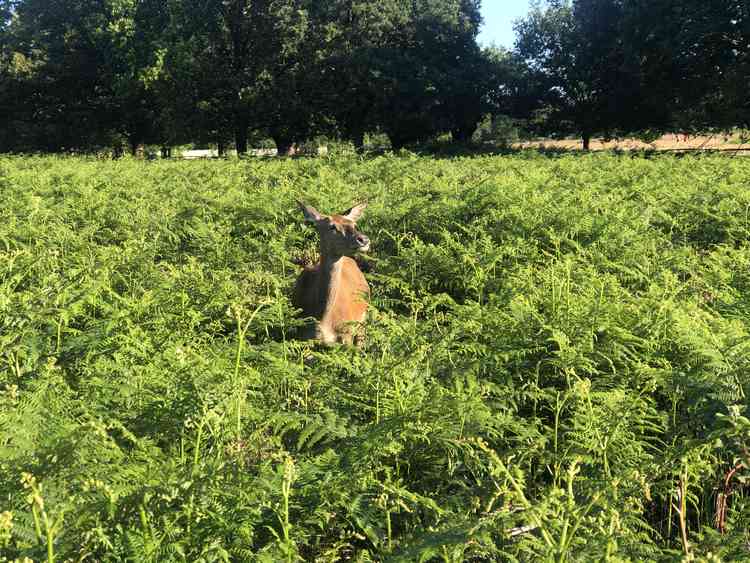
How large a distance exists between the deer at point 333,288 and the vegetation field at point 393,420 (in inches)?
16.4

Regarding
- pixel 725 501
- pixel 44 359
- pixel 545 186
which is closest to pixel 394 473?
pixel 725 501

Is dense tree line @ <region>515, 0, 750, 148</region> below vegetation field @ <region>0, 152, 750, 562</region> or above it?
above

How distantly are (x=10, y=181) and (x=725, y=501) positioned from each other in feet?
52.1

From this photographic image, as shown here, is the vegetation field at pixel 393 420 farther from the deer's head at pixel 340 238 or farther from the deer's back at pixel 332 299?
the deer's head at pixel 340 238

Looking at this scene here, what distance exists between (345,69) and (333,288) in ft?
120

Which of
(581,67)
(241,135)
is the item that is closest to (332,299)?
(241,135)

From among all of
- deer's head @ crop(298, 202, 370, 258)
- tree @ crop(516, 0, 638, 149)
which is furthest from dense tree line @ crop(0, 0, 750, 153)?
deer's head @ crop(298, 202, 370, 258)

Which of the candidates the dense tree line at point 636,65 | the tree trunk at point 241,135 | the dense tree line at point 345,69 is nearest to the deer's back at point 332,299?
the dense tree line at point 636,65

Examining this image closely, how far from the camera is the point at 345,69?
40031 millimetres

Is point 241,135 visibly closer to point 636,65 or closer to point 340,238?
point 636,65

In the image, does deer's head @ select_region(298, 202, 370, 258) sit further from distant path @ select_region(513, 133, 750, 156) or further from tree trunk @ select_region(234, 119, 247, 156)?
tree trunk @ select_region(234, 119, 247, 156)

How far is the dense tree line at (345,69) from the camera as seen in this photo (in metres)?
39.5

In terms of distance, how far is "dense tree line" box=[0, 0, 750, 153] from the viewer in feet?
129

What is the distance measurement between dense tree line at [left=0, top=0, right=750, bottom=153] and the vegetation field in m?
34.8
